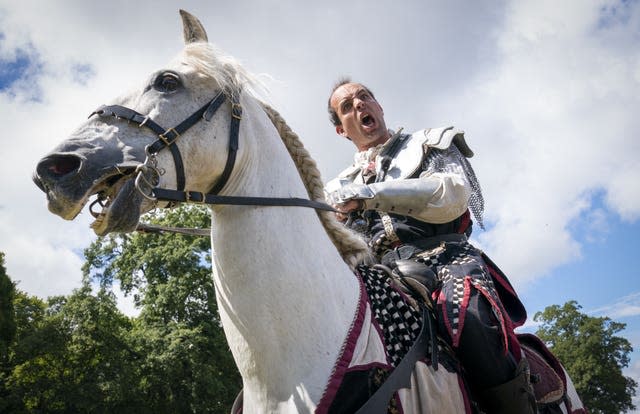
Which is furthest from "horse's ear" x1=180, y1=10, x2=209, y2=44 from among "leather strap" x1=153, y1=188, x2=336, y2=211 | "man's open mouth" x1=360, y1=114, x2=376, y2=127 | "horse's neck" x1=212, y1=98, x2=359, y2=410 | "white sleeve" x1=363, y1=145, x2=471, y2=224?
"man's open mouth" x1=360, y1=114, x2=376, y2=127

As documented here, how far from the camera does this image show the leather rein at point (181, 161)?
2357 millimetres

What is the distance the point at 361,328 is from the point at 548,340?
156ft

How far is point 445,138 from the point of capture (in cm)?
370

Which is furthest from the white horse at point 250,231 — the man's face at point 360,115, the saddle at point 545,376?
the man's face at point 360,115

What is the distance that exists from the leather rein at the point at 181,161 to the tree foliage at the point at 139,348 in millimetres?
21542

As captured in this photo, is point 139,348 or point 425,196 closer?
point 425,196

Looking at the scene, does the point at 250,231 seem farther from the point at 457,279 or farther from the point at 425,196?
the point at 457,279

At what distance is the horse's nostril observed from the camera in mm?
2221

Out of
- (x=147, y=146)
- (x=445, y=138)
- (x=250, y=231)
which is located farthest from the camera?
(x=445, y=138)

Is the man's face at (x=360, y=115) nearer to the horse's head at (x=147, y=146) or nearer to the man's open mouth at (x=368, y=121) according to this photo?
the man's open mouth at (x=368, y=121)

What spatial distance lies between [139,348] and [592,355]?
36418 millimetres

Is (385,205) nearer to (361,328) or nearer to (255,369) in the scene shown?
(361,328)

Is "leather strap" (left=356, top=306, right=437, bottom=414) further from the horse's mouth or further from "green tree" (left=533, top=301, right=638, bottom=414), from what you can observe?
"green tree" (left=533, top=301, right=638, bottom=414)

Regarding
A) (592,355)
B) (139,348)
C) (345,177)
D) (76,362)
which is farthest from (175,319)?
(592,355)
